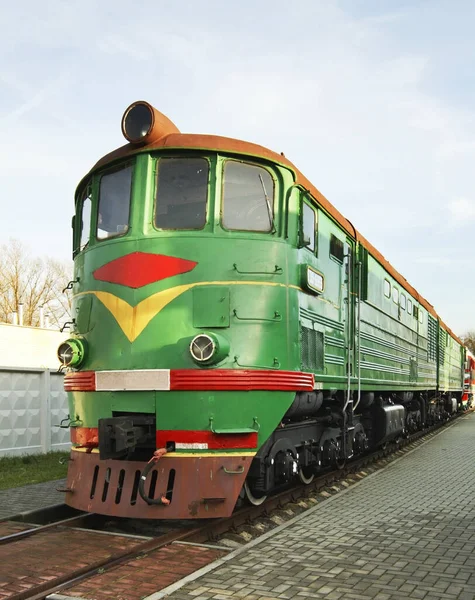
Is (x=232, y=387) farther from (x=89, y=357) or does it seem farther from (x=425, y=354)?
(x=425, y=354)

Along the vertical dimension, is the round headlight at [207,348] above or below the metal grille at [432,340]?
below

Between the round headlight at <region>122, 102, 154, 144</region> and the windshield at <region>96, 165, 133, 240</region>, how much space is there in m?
0.36

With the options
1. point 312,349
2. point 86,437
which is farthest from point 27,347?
point 312,349

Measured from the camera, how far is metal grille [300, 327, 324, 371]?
289 inches

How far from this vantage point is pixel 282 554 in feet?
19.1

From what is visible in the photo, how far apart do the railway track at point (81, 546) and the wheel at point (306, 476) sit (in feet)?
2.48

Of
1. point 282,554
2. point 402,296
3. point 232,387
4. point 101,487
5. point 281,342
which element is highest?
point 402,296

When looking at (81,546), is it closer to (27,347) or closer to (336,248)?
(336,248)

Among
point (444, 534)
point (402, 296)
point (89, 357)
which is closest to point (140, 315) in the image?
point (89, 357)

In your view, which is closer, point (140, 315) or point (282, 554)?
point (282, 554)

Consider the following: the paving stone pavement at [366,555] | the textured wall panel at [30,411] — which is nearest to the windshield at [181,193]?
the paving stone pavement at [366,555]

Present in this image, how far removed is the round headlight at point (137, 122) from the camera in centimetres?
693

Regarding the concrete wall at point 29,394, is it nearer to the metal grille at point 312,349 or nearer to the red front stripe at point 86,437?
the red front stripe at point 86,437

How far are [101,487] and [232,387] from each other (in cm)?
169
